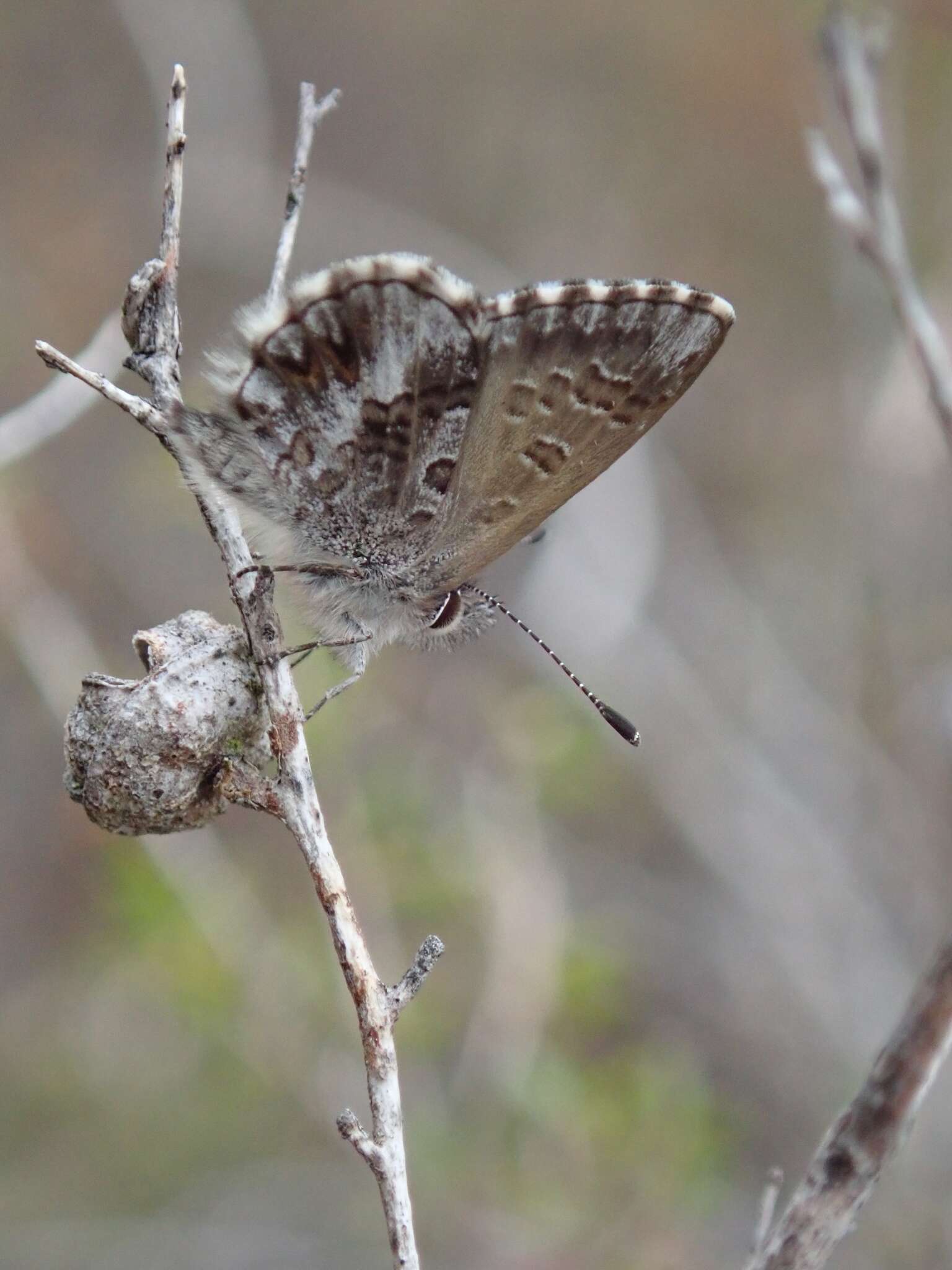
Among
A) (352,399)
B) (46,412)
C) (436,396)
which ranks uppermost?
(436,396)

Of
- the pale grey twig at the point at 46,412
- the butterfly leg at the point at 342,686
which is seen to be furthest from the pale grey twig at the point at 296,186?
the butterfly leg at the point at 342,686

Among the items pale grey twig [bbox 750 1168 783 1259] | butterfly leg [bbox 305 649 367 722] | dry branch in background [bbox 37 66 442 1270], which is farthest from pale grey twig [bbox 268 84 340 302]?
pale grey twig [bbox 750 1168 783 1259]

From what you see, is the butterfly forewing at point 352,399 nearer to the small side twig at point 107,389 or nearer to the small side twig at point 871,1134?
the small side twig at point 107,389

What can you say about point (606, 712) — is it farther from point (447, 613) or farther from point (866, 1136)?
point (866, 1136)

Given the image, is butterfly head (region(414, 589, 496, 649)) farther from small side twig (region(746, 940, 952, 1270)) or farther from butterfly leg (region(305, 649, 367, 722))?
small side twig (region(746, 940, 952, 1270))

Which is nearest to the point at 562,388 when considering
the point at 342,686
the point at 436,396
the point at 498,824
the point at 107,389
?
the point at 436,396

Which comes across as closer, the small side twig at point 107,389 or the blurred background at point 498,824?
the small side twig at point 107,389

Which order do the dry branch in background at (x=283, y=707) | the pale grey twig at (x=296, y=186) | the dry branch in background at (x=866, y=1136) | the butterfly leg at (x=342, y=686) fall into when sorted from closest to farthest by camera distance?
1. the dry branch in background at (x=283, y=707)
2. the dry branch in background at (x=866, y=1136)
3. the pale grey twig at (x=296, y=186)
4. the butterfly leg at (x=342, y=686)

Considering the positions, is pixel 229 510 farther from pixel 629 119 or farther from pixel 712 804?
pixel 629 119
